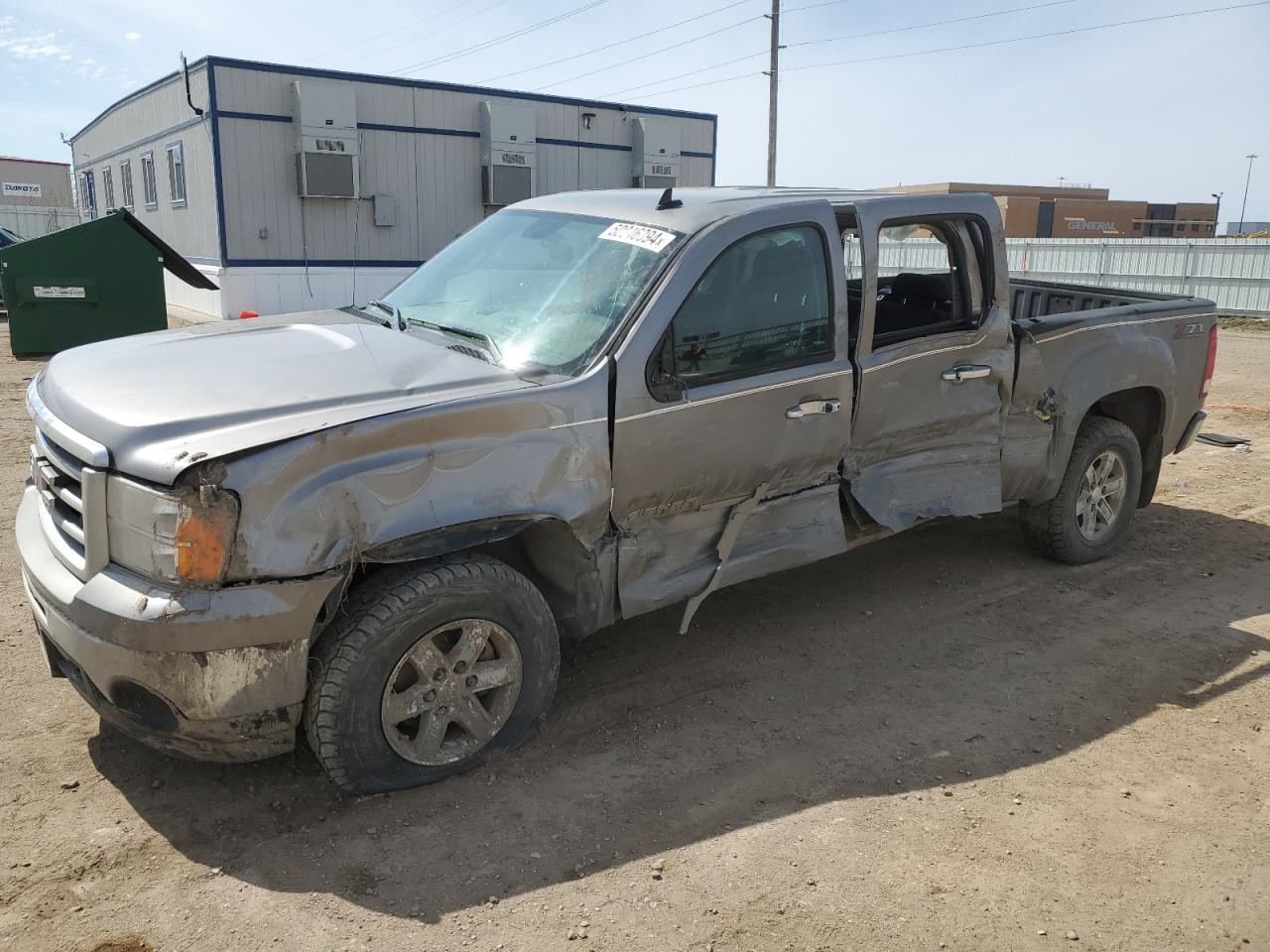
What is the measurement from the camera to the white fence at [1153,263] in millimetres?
20203

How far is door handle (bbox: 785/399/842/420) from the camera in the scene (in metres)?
3.99

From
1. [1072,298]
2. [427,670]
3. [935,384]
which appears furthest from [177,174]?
[427,670]

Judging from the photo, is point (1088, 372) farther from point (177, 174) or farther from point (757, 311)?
point (177, 174)

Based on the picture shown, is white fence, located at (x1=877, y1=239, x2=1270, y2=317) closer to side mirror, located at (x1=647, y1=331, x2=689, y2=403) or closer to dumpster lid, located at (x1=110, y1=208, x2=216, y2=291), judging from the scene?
dumpster lid, located at (x1=110, y1=208, x2=216, y2=291)

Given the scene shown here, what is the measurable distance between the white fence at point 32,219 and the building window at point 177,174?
2207 centimetres

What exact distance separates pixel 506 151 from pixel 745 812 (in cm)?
1717

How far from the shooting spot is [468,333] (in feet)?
12.5

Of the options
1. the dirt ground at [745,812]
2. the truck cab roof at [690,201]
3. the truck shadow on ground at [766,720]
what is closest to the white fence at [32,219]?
the dirt ground at [745,812]

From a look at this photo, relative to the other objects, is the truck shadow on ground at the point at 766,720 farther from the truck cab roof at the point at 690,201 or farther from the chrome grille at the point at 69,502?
the truck cab roof at the point at 690,201

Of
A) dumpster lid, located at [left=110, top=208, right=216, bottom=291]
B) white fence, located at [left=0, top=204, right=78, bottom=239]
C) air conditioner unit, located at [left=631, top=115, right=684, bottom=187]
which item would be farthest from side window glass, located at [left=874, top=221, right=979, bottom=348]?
white fence, located at [left=0, top=204, right=78, bottom=239]

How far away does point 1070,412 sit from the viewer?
204 inches

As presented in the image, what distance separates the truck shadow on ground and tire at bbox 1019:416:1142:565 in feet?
0.43

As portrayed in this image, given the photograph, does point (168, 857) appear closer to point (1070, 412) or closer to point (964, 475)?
point (964, 475)

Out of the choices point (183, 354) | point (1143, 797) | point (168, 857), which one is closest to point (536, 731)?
point (168, 857)
